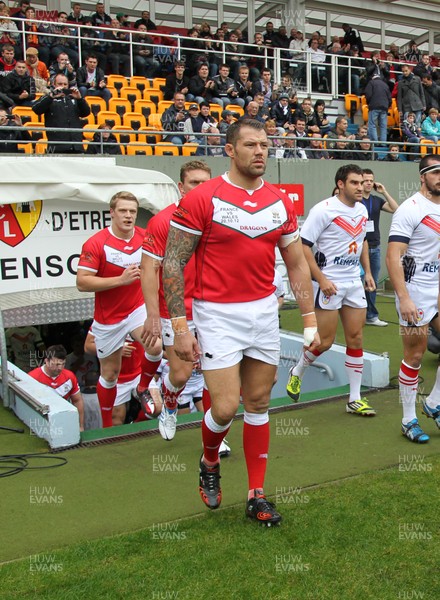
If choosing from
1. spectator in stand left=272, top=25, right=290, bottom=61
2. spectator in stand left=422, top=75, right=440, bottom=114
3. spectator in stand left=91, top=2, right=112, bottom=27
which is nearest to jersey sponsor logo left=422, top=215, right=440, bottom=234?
spectator in stand left=91, top=2, right=112, bottom=27

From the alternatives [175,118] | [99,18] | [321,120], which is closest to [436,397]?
[175,118]

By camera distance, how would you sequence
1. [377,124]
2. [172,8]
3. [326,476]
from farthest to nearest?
[172,8]
[377,124]
[326,476]

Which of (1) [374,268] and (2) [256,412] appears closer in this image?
(2) [256,412]

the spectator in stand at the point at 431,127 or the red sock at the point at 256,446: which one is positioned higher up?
the spectator in stand at the point at 431,127

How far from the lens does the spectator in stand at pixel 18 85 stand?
1366 cm

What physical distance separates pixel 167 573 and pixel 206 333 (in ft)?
4.56

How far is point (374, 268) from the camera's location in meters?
12.6

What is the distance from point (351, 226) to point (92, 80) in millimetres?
10536

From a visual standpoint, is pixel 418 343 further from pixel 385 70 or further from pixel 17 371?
pixel 385 70

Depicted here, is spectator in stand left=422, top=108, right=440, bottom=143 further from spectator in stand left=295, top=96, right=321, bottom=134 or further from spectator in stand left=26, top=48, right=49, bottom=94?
spectator in stand left=26, top=48, right=49, bottom=94

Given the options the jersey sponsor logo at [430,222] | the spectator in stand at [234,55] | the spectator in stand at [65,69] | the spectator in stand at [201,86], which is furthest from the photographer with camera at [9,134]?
the jersey sponsor logo at [430,222]

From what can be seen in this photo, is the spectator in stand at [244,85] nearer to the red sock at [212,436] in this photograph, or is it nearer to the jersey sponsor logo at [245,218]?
the jersey sponsor logo at [245,218]

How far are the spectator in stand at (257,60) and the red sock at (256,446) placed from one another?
15559 mm

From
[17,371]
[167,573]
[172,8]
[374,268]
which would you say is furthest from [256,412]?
[172,8]
